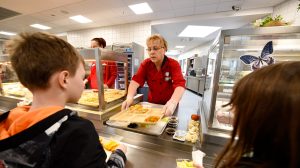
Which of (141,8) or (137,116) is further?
(141,8)

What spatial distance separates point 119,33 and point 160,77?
4272mm

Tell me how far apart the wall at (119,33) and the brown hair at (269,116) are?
4.85 m

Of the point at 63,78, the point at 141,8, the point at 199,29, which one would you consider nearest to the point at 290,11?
the point at 199,29

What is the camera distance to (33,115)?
443mm

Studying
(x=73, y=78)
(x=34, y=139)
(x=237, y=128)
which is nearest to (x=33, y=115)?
(x=34, y=139)

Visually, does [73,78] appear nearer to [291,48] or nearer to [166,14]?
[291,48]

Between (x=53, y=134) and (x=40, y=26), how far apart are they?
259 inches

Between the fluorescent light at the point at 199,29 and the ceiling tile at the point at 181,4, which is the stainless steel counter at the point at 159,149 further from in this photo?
the fluorescent light at the point at 199,29

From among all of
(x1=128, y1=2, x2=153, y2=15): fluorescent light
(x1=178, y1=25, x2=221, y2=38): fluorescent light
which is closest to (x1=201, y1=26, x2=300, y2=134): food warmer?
(x1=128, y1=2, x2=153, y2=15): fluorescent light

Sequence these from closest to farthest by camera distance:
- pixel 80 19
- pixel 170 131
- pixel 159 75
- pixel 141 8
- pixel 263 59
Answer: pixel 263 59
pixel 170 131
pixel 159 75
pixel 141 8
pixel 80 19

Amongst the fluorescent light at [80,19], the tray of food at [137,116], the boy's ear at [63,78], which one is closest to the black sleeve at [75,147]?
the boy's ear at [63,78]

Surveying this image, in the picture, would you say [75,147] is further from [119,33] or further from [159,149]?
[119,33]

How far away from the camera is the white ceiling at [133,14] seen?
11.1 feet

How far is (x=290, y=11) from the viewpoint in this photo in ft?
9.53
